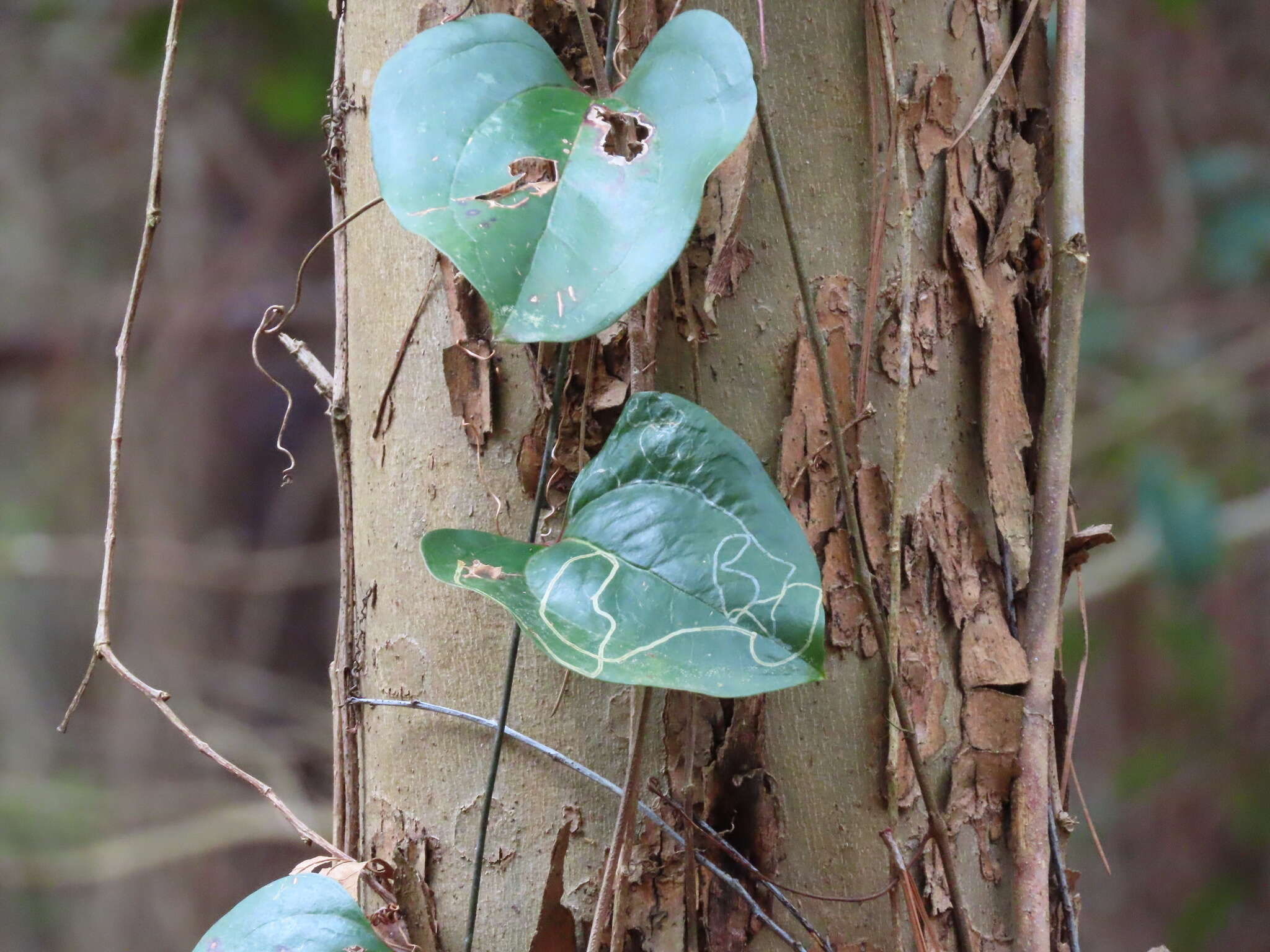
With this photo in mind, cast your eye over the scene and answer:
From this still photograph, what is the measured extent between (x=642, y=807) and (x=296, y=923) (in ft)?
0.60

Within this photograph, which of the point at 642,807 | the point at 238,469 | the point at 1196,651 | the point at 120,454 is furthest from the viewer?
the point at 238,469

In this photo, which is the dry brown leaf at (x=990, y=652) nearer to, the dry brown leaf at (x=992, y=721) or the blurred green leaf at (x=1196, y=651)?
the dry brown leaf at (x=992, y=721)

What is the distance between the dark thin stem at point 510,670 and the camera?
1.82ft

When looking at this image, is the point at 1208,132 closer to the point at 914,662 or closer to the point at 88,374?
the point at 914,662

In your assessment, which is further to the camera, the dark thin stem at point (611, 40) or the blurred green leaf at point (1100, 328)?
the blurred green leaf at point (1100, 328)

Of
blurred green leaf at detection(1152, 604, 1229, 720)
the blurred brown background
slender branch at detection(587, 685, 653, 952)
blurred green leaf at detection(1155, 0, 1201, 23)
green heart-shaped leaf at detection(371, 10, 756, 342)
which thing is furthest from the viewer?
the blurred brown background

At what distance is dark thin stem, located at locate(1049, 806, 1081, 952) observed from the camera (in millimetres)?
607

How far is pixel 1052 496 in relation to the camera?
0.62m

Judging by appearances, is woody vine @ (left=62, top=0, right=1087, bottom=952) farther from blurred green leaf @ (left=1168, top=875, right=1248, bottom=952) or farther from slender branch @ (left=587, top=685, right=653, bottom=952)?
blurred green leaf @ (left=1168, top=875, right=1248, bottom=952)

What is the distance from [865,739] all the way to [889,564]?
96 millimetres

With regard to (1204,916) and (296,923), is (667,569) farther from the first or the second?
(1204,916)

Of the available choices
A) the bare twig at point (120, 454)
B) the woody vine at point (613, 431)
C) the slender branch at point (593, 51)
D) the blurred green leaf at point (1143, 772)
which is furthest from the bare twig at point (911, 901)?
the blurred green leaf at point (1143, 772)

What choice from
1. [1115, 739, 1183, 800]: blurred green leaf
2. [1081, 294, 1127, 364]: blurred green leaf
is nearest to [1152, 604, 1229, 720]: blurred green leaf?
[1115, 739, 1183, 800]: blurred green leaf

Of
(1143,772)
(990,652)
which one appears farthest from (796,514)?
(1143,772)
